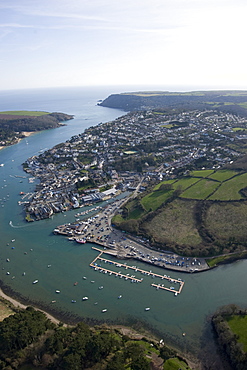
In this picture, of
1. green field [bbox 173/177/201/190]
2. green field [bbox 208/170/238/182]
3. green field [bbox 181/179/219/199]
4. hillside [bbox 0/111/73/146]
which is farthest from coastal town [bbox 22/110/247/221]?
hillside [bbox 0/111/73/146]

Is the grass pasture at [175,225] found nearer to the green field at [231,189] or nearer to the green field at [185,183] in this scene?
the green field at [231,189]

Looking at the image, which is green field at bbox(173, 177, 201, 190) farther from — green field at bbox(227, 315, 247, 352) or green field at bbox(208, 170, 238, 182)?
green field at bbox(227, 315, 247, 352)

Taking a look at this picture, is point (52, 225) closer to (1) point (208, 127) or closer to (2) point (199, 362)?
(2) point (199, 362)

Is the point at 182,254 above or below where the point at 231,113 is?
below

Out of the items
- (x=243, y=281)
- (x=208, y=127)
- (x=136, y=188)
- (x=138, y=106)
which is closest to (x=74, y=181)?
(x=136, y=188)

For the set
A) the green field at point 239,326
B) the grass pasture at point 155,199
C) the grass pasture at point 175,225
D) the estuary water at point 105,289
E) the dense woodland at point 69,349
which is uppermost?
the grass pasture at point 155,199

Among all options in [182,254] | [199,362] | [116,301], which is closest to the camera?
[199,362]

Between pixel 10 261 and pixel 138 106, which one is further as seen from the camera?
pixel 138 106

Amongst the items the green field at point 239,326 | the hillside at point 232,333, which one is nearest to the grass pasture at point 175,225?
the hillside at point 232,333
